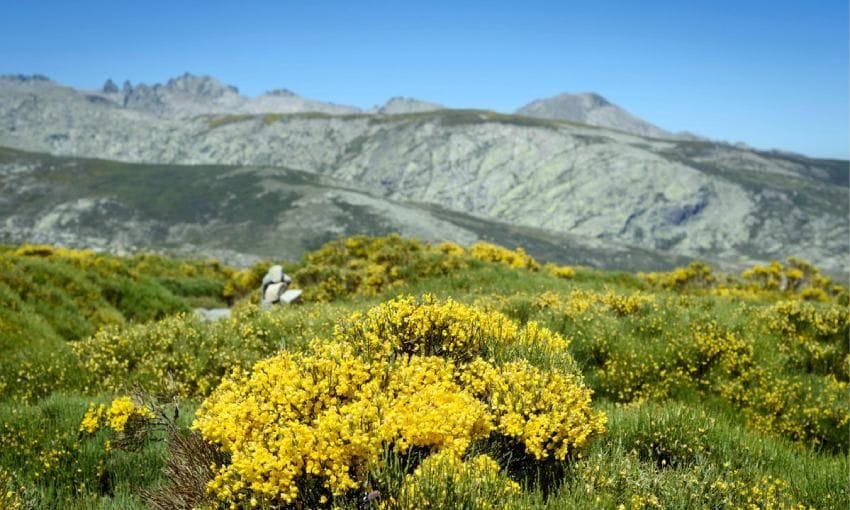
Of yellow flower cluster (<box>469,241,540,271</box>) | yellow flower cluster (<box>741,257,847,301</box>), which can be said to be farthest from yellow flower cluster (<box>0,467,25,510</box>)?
yellow flower cluster (<box>741,257,847,301</box>)

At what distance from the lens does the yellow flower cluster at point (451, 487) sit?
432 centimetres

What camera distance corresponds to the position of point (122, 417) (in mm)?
6914

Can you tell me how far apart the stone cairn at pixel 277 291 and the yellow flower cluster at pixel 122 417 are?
15961 mm

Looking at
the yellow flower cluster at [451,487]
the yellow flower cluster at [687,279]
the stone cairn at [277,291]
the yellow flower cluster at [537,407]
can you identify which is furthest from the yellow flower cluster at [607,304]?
the yellow flower cluster at [687,279]

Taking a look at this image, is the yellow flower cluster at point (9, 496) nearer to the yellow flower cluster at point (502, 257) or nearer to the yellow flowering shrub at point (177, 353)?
the yellow flowering shrub at point (177, 353)

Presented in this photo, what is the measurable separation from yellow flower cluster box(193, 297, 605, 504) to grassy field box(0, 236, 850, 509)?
0.02m

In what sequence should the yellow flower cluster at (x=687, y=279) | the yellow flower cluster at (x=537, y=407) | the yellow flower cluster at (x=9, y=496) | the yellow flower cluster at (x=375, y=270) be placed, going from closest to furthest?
the yellow flower cluster at (x=537, y=407)
the yellow flower cluster at (x=9, y=496)
the yellow flower cluster at (x=375, y=270)
the yellow flower cluster at (x=687, y=279)

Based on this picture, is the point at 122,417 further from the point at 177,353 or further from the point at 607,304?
the point at 607,304

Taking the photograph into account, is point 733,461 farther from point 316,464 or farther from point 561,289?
point 561,289

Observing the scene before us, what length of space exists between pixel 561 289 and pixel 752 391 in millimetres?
10624

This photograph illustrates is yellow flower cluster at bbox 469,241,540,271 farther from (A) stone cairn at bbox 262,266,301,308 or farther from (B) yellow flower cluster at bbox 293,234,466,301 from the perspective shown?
(A) stone cairn at bbox 262,266,301,308

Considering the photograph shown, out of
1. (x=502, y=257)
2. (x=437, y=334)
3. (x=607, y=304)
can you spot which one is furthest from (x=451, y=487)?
(x=502, y=257)

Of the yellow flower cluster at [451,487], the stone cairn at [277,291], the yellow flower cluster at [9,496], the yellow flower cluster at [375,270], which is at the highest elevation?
the yellow flower cluster at [451,487]

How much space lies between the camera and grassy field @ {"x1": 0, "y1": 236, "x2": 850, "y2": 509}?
4.73 meters
